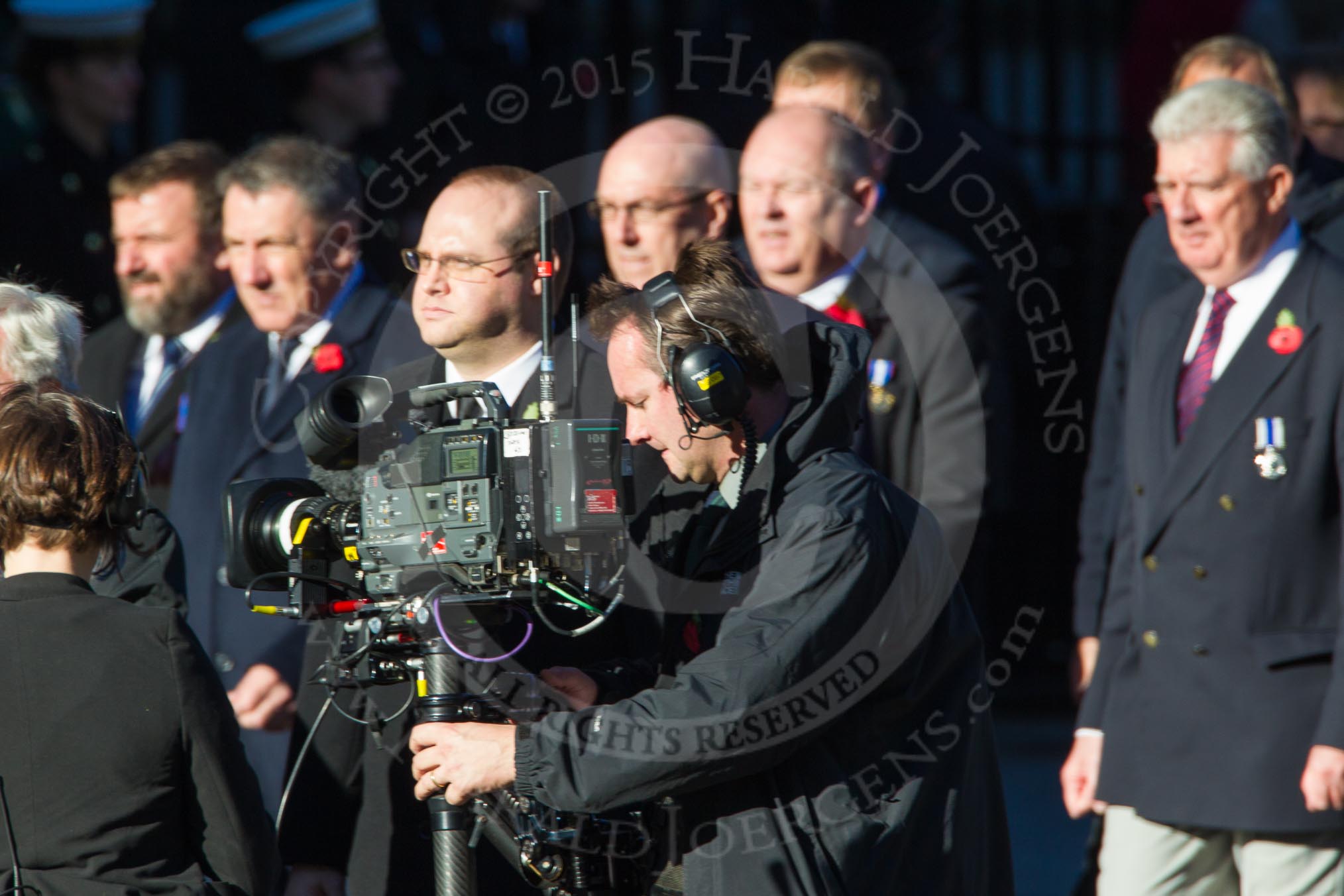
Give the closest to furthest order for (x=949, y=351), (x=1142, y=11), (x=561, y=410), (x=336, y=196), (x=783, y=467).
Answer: (x=783, y=467), (x=561, y=410), (x=949, y=351), (x=336, y=196), (x=1142, y=11)

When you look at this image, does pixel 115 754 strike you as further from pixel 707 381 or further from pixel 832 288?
pixel 832 288

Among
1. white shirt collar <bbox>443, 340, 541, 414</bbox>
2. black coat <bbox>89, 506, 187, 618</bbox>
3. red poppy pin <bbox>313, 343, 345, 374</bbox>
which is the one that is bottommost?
black coat <bbox>89, 506, 187, 618</bbox>

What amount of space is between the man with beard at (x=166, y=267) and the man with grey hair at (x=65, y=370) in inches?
59.0

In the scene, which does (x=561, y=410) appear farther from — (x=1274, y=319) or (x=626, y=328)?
(x=1274, y=319)

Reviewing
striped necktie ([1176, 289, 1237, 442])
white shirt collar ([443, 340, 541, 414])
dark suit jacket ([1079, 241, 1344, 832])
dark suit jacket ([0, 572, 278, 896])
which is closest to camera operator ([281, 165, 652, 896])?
white shirt collar ([443, 340, 541, 414])

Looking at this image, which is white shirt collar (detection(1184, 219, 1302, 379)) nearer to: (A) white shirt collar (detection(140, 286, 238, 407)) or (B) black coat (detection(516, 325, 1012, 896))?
(B) black coat (detection(516, 325, 1012, 896))

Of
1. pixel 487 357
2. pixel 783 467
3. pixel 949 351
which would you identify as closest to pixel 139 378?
pixel 487 357

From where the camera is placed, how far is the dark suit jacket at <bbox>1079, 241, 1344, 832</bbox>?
4.02 m

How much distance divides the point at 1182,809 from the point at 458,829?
172cm

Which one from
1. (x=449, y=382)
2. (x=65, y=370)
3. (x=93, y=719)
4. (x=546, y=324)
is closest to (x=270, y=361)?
(x=65, y=370)

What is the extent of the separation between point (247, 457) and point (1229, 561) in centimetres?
245

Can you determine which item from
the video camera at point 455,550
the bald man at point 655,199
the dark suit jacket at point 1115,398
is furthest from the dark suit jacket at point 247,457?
the dark suit jacket at point 1115,398

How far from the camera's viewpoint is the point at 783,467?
322 centimetres

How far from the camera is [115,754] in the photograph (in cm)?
302
